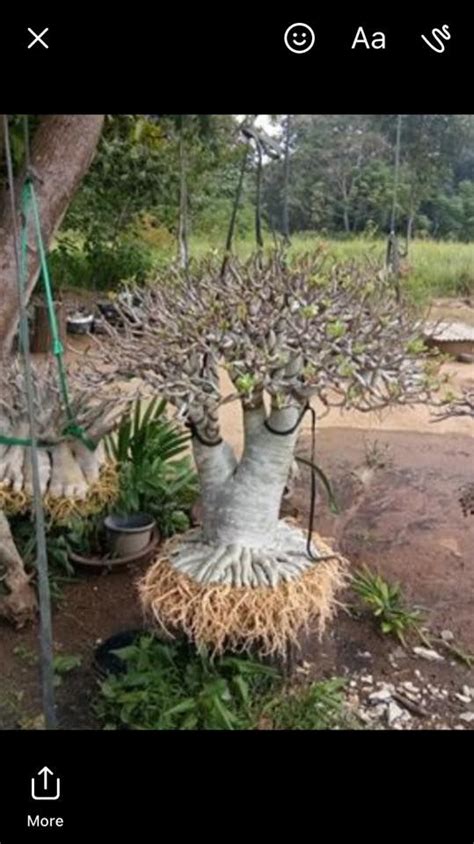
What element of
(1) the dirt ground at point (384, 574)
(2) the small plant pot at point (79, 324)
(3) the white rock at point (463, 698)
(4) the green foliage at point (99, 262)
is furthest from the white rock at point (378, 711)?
(4) the green foliage at point (99, 262)

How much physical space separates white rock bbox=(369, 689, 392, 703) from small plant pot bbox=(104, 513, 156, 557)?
0.85 metres

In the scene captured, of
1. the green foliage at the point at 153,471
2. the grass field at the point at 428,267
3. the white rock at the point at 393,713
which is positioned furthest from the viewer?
the grass field at the point at 428,267

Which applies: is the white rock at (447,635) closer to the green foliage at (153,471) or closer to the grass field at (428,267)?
the green foliage at (153,471)

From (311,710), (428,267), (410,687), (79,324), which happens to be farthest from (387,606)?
(428,267)

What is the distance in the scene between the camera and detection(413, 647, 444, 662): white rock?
65.3 inches

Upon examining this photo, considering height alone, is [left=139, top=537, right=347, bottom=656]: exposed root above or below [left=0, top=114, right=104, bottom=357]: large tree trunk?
below

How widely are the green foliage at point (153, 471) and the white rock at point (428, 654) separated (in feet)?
2.83

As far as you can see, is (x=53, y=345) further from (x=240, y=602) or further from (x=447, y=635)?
(x=447, y=635)

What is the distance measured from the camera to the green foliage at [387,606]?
1.74m

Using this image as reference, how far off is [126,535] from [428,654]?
92 centimetres
